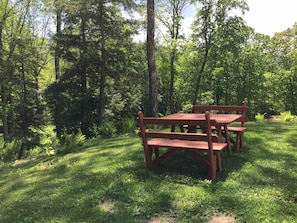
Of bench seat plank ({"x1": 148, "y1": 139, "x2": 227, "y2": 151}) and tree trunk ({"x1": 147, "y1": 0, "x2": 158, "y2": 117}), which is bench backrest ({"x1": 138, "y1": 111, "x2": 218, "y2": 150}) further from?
tree trunk ({"x1": 147, "y1": 0, "x2": 158, "y2": 117})

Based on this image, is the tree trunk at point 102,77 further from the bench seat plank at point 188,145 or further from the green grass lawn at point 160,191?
the bench seat plank at point 188,145

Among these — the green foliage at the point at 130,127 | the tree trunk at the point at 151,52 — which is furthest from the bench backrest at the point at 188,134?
the green foliage at the point at 130,127

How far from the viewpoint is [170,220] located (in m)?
3.25

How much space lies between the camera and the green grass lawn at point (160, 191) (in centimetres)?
338

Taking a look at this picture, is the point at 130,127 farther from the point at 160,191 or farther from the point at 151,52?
the point at 160,191

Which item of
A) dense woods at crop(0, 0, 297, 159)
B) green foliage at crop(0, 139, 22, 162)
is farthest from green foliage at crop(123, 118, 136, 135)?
green foliage at crop(0, 139, 22, 162)

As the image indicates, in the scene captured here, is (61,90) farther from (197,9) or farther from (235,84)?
(235,84)

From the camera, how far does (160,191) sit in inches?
158

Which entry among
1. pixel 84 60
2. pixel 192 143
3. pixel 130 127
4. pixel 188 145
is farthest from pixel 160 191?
pixel 84 60

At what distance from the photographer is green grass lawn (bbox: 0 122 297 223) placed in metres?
3.38

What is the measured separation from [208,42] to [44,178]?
57.1 ft

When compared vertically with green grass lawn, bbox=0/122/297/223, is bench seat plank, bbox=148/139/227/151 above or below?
above

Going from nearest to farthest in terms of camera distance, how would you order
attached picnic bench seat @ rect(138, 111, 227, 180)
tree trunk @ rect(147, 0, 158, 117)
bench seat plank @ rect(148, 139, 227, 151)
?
1. attached picnic bench seat @ rect(138, 111, 227, 180)
2. bench seat plank @ rect(148, 139, 227, 151)
3. tree trunk @ rect(147, 0, 158, 117)

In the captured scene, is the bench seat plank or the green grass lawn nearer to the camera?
the green grass lawn
